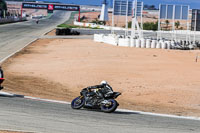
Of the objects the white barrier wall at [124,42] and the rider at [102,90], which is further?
the white barrier wall at [124,42]

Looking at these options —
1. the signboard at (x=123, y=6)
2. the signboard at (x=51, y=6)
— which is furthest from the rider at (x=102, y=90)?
the signboard at (x=51, y=6)

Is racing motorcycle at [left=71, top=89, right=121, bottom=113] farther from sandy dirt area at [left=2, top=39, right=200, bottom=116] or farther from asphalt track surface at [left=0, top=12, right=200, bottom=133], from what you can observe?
sandy dirt area at [left=2, top=39, right=200, bottom=116]

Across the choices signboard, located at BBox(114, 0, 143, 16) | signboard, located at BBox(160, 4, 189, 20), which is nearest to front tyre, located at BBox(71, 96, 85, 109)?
signboard, located at BBox(160, 4, 189, 20)

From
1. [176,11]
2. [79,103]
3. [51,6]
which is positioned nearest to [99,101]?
[79,103]

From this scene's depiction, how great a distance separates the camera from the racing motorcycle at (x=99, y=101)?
11781 mm

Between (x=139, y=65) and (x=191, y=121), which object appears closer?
(x=191, y=121)

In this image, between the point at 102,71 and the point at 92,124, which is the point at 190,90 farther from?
the point at 92,124

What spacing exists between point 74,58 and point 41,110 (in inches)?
784

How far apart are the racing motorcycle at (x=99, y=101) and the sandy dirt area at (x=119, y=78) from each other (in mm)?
2314

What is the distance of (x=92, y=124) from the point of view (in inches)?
393

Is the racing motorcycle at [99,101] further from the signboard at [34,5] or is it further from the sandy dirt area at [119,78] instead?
the signboard at [34,5]

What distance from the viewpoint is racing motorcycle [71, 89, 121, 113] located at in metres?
11.8

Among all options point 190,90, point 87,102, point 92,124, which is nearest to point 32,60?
point 190,90

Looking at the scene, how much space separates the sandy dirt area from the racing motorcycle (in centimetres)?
231
